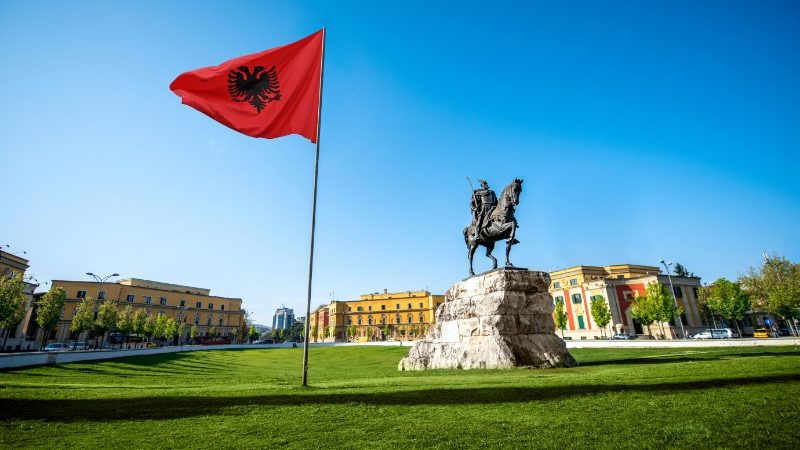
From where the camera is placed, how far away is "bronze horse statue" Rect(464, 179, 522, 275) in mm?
14125

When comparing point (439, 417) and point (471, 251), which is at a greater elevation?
point (471, 251)

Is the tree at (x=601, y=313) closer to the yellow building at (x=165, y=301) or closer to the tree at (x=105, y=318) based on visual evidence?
the tree at (x=105, y=318)

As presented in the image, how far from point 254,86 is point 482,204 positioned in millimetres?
10077

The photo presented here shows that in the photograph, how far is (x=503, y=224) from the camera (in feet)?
47.9

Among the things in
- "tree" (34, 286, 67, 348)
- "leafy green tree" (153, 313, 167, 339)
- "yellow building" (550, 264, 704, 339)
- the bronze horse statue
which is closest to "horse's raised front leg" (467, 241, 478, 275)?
the bronze horse statue

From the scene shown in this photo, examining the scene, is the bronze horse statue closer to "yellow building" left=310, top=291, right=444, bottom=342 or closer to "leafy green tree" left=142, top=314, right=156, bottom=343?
"leafy green tree" left=142, top=314, right=156, bottom=343

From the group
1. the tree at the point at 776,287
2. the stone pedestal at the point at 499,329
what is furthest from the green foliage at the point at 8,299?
the tree at the point at 776,287

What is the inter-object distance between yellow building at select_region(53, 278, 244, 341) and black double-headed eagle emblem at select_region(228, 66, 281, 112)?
3425 inches

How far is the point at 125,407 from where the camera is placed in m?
5.58

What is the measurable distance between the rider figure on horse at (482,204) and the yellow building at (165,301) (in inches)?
3476

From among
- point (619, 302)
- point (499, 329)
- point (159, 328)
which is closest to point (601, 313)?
point (619, 302)

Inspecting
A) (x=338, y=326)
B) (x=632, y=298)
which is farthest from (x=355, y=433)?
(x=338, y=326)

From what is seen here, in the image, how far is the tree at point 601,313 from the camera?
55656 millimetres

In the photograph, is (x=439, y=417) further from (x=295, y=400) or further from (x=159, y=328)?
(x=159, y=328)
